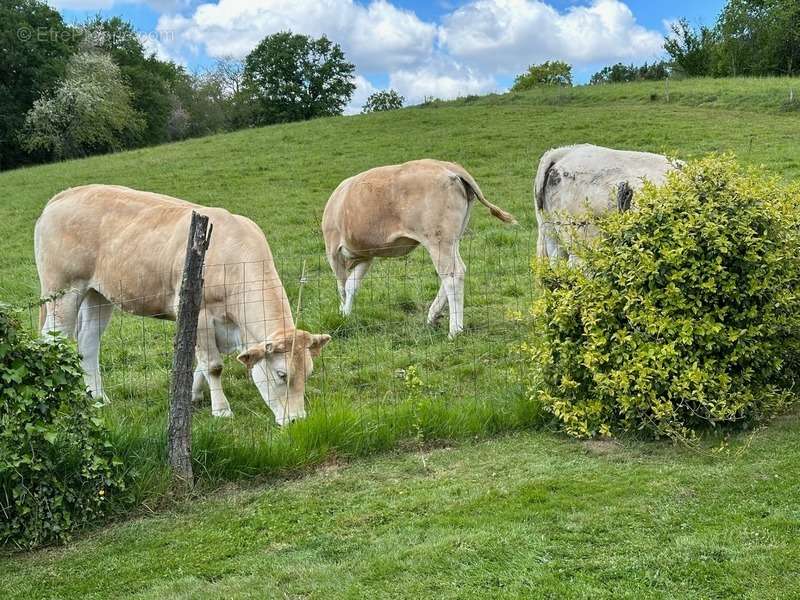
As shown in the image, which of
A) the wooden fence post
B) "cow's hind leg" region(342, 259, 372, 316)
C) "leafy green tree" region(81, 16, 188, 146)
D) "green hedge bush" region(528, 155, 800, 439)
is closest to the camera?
the wooden fence post

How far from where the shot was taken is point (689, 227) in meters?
5.44

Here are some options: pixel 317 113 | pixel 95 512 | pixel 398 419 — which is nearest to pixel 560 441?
pixel 398 419

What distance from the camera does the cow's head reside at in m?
5.93

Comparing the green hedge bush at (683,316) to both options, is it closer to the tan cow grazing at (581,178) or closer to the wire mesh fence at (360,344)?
the wire mesh fence at (360,344)

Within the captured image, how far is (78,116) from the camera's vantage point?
140 ft

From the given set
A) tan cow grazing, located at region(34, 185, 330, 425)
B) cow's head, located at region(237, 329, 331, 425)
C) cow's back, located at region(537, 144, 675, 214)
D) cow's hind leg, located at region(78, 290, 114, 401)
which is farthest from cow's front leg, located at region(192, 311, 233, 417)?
cow's back, located at region(537, 144, 675, 214)

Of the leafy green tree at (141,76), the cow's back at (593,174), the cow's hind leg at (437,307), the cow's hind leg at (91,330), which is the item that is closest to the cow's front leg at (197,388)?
the cow's hind leg at (91,330)

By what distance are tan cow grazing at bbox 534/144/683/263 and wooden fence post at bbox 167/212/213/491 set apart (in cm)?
327

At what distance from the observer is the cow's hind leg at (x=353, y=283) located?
32.6ft

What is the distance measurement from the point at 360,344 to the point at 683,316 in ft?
13.5

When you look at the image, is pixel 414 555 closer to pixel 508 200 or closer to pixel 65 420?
pixel 65 420

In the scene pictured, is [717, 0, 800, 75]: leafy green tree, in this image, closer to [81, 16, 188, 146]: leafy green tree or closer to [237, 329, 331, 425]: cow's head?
[81, 16, 188, 146]: leafy green tree

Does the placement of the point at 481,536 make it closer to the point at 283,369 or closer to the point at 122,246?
the point at 283,369

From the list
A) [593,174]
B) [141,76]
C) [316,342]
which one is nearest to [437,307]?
[593,174]
